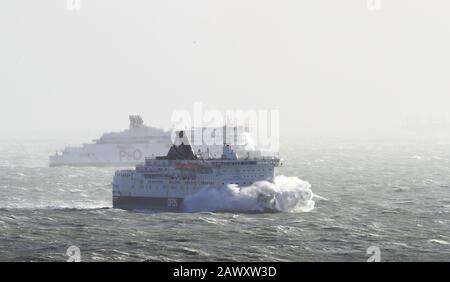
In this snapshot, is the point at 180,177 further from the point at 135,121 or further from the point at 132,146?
the point at 135,121

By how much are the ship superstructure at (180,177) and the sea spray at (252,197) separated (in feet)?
2.59

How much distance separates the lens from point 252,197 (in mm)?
69312

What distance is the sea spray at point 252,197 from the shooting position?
69312mm

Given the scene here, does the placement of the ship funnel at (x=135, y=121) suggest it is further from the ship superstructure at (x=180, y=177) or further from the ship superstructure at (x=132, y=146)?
the ship superstructure at (x=180, y=177)

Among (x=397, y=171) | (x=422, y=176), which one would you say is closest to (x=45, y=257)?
(x=422, y=176)

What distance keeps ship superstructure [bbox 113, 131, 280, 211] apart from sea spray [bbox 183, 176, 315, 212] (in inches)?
31.0

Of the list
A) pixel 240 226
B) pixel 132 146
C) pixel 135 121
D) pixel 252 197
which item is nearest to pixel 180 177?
pixel 252 197

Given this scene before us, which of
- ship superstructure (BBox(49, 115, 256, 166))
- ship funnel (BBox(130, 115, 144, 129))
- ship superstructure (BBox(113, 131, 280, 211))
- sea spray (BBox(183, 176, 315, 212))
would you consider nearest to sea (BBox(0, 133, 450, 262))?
sea spray (BBox(183, 176, 315, 212))

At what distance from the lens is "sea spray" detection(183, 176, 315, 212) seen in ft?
227

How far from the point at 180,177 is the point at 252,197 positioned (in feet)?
28.5

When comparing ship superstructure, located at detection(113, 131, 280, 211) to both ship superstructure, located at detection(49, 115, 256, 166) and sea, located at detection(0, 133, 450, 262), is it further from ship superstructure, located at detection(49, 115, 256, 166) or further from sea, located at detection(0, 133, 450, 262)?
ship superstructure, located at detection(49, 115, 256, 166)

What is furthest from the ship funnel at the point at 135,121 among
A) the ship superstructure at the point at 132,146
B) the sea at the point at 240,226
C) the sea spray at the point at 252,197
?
the sea spray at the point at 252,197
